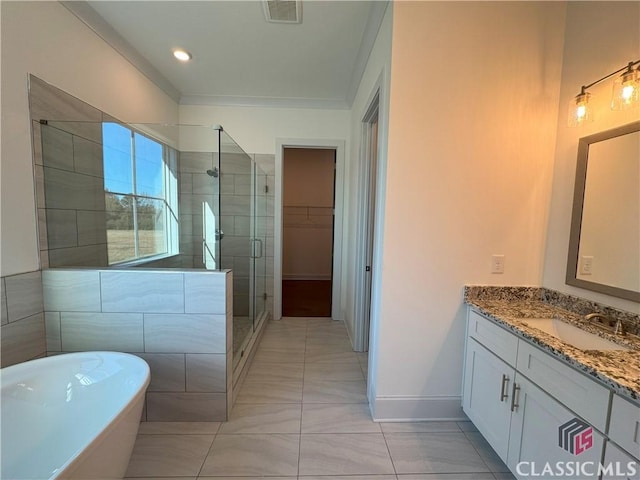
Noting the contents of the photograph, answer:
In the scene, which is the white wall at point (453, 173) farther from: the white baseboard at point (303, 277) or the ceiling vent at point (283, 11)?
the white baseboard at point (303, 277)

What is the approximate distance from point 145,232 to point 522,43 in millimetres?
3194

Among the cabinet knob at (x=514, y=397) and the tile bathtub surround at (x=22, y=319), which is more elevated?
the tile bathtub surround at (x=22, y=319)

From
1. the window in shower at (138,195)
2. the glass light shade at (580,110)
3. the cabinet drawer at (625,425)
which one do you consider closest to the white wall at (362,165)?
the glass light shade at (580,110)

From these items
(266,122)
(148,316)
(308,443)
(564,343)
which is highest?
(266,122)

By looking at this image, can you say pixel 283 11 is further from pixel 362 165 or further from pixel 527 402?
pixel 527 402

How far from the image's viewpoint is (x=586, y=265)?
1531 mm

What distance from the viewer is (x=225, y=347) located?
177 centimetres

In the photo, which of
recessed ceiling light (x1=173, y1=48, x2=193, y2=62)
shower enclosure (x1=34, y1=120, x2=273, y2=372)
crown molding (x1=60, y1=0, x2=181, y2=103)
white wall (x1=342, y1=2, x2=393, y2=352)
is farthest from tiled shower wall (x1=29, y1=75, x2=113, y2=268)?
white wall (x1=342, y1=2, x2=393, y2=352)

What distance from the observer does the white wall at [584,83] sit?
1347mm

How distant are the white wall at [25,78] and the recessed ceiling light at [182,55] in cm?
57

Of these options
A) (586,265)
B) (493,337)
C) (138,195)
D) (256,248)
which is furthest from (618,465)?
(138,195)

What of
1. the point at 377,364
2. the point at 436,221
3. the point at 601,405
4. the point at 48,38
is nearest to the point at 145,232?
the point at 48,38

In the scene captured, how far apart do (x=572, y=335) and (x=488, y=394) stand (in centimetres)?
53

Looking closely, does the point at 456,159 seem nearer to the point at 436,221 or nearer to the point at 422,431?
the point at 436,221
